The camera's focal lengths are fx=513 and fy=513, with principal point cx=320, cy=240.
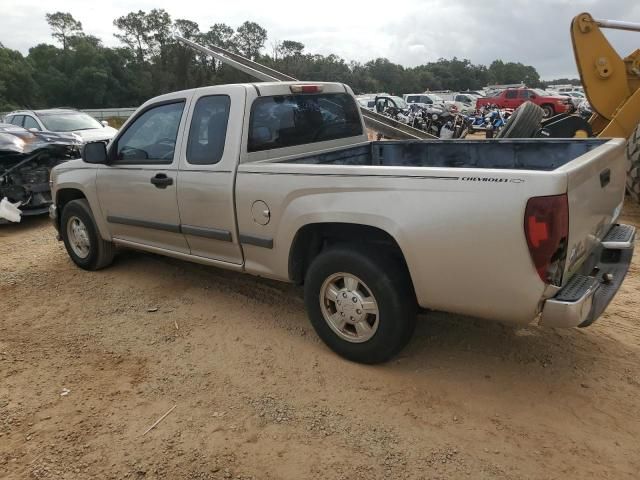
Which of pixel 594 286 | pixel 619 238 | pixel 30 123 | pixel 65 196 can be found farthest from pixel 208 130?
pixel 30 123

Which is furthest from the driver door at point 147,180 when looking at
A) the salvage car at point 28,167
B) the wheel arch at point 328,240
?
the salvage car at point 28,167

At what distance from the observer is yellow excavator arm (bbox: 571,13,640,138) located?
737cm

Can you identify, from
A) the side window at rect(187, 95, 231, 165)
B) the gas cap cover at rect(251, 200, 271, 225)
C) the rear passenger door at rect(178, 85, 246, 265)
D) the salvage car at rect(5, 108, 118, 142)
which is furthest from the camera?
the salvage car at rect(5, 108, 118, 142)

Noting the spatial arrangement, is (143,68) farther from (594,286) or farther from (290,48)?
(594,286)

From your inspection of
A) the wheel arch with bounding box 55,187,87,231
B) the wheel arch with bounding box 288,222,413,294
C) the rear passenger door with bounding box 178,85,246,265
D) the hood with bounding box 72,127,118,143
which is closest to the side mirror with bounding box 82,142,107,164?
the wheel arch with bounding box 55,187,87,231

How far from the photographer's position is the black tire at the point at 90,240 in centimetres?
528

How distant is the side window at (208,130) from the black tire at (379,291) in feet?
4.08

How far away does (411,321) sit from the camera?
10.5ft

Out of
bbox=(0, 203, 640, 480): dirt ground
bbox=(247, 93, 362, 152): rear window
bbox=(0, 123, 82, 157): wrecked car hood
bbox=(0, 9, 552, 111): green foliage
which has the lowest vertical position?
bbox=(0, 203, 640, 480): dirt ground

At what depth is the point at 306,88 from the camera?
4.38 meters

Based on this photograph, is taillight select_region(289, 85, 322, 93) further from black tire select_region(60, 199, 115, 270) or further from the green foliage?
the green foliage

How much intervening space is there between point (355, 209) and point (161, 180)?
1949 mm

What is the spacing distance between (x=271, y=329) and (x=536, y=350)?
6.35 feet

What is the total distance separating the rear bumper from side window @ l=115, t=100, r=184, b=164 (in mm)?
3084
